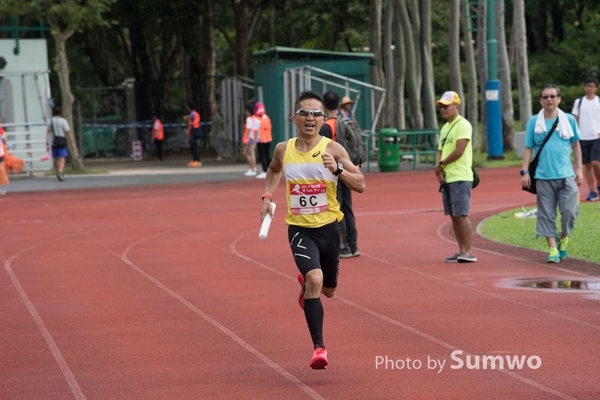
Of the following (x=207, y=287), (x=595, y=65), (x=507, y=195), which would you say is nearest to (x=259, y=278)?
(x=207, y=287)

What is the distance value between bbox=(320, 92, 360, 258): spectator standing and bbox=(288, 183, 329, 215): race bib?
4.79 meters

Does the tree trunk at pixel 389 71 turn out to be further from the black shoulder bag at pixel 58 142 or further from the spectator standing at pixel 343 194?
the spectator standing at pixel 343 194

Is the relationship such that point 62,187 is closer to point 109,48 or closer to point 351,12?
point 351,12

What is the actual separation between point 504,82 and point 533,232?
18.5 meters

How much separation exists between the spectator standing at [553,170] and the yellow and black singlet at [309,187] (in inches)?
205

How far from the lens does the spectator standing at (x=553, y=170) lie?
Result: 12781mm

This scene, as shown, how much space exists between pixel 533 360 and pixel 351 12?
123ft

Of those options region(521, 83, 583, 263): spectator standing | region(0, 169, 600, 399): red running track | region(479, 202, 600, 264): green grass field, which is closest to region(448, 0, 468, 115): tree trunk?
region(479, 202, 600, 264): green grass field

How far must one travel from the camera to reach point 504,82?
33.7 metres

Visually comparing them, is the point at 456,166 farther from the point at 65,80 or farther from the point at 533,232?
the point at 65,80

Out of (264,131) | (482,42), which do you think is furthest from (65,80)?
(482,42)

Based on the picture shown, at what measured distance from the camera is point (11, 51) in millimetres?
33312

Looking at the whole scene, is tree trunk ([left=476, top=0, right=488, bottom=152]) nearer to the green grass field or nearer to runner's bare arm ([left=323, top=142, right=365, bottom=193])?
the green grass field

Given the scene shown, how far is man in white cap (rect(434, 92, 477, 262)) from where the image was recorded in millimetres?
12969
